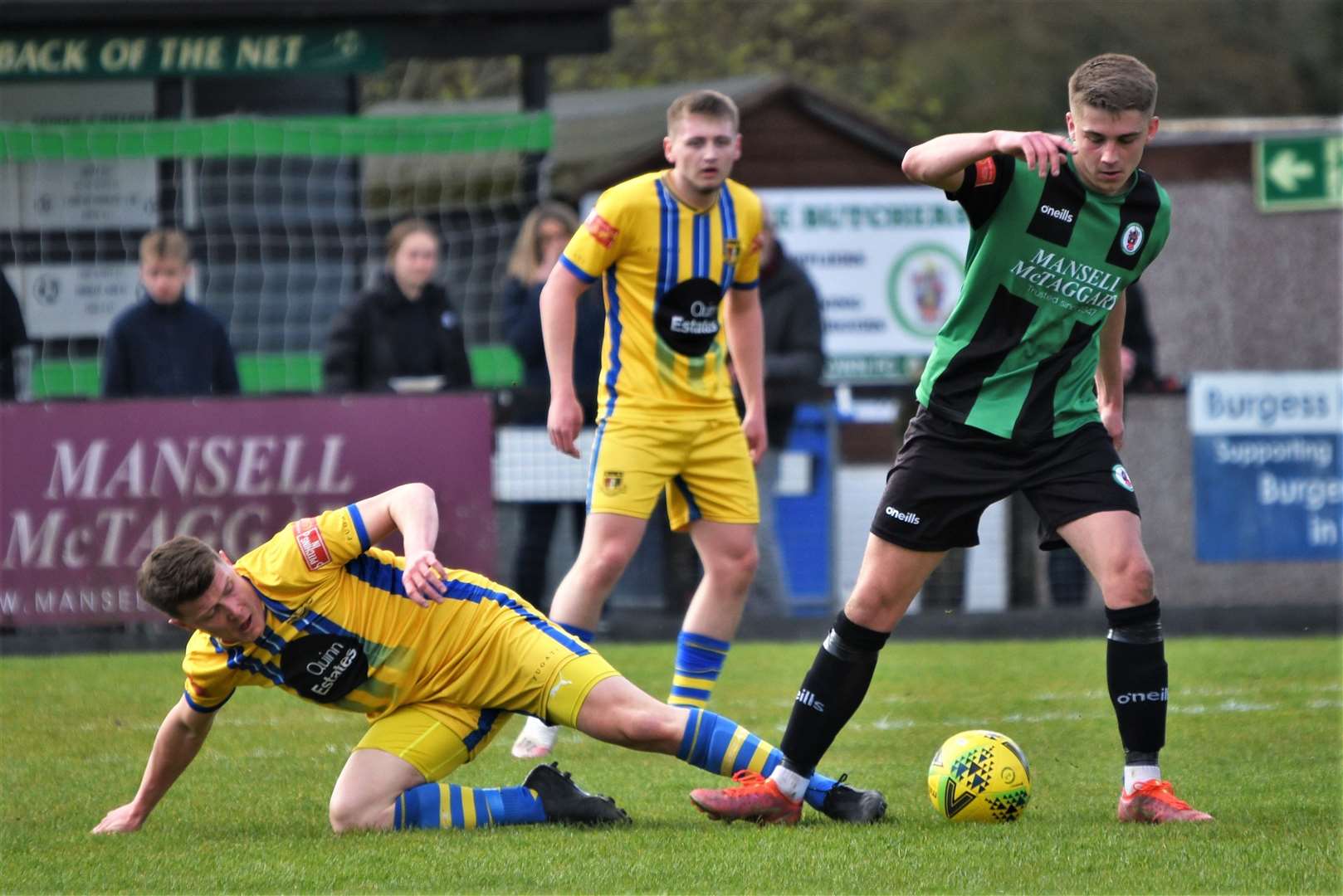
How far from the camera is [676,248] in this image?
714 centimetres

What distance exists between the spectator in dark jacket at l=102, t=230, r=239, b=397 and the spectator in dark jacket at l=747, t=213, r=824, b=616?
3.06 meters

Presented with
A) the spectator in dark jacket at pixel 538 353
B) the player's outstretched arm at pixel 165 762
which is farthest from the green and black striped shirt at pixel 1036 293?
the spectator in dark jacket at pixel 538 353

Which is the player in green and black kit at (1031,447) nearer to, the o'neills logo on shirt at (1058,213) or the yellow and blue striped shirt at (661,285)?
the o'neills logo on shirt at (1058,213)

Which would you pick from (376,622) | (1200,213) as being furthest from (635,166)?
(376,622)

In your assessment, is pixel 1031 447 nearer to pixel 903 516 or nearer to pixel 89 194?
pixel 903 516

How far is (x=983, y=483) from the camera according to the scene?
5734 mm

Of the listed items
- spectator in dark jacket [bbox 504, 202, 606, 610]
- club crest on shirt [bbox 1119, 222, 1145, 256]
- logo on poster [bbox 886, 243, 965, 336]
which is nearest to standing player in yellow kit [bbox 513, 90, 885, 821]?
club crest on shirt [bbox 1119, 222, 1145, 256]

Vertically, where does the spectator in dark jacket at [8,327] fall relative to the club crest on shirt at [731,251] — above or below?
below

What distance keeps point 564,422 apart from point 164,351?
4.85 meters

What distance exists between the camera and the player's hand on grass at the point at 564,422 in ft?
22.8

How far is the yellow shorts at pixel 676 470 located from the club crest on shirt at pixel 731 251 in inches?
22.8

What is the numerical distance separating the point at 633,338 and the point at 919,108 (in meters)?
28.1

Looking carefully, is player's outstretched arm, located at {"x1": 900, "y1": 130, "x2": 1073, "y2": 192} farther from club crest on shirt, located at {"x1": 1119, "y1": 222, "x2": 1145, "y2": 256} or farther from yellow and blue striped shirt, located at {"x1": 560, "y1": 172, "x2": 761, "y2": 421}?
yellow and blue striped shirt, located at {"x1": 560, "y1": 172, "x2": 761, "y2": 421}

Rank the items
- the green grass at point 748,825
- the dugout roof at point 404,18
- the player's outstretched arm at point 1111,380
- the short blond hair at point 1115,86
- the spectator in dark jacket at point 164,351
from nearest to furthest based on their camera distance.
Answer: the green grass at point 748,825
the short blond hair at point 1115,86
the player's outstretched arm at point 1111,380
the spectator in dark jacket at point 164,351
the dugout roof at point 404,18
